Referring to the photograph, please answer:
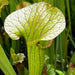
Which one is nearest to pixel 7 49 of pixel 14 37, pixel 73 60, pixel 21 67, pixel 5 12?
pixel 5 12

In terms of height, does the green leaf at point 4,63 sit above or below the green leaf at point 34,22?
below

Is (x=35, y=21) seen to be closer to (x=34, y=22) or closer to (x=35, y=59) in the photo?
(x=34, y=22)

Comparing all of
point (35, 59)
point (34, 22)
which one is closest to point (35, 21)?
point (34, 22)

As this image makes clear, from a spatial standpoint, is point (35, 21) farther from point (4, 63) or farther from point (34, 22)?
point (4, 63)

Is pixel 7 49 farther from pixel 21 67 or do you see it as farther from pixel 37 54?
pixel 37 54

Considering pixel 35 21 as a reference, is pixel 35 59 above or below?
below
